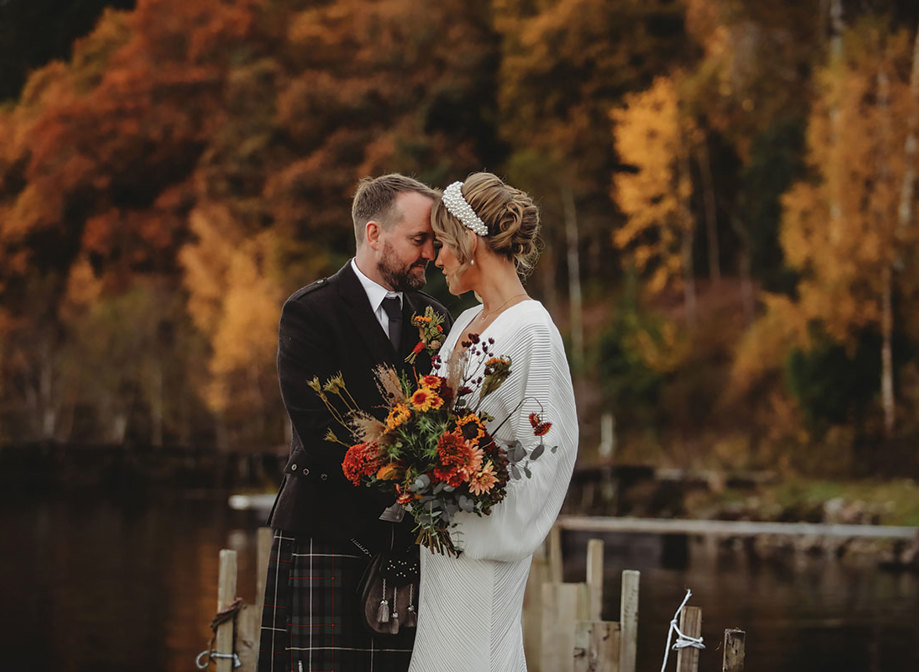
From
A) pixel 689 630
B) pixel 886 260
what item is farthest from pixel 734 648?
pixel 886 260

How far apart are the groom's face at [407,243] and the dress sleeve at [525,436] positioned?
0.56 meters

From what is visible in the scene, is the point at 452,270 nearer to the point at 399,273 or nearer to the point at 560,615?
the point at 399,273

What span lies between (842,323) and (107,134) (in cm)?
2106

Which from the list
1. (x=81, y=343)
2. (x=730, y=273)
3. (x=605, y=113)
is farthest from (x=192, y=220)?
(x=730, y=273)

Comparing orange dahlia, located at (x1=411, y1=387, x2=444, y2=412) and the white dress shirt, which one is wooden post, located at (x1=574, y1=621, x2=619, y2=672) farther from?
orange dahlia, located at (x1=411, y1=387, x2=444, y2=412)

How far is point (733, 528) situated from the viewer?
1520 centimetres

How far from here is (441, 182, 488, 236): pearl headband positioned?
313 centimetres

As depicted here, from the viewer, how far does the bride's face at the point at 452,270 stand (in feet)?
10.4

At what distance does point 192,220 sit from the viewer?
28734 millimetres

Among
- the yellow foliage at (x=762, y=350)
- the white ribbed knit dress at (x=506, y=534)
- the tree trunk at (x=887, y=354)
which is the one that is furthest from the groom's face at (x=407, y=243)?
the yellow foliage at (x=762, y=350)

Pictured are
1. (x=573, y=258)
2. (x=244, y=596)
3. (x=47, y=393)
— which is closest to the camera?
(x=244, y=596)

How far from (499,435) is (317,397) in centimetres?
57

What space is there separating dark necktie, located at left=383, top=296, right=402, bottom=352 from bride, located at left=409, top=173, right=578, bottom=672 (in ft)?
1.27

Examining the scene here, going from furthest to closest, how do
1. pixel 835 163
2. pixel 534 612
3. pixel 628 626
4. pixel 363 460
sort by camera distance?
pixel 835 163, pixel 534 612, pixel 628 626, pixel 363 460
